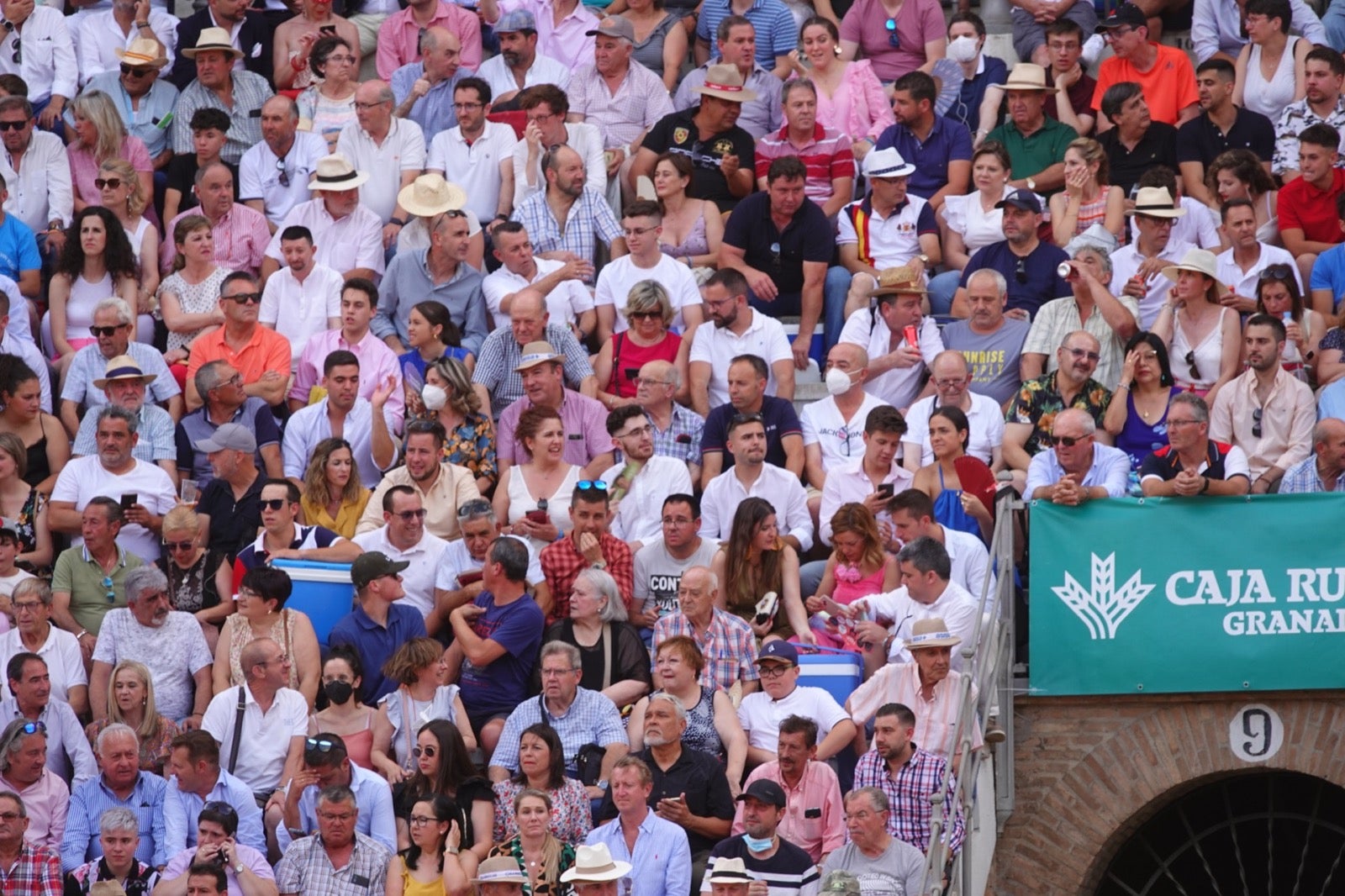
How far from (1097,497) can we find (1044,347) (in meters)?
1.49

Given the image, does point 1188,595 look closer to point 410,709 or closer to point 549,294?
point 410,709

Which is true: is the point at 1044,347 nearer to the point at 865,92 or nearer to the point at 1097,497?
the point at 1097,497

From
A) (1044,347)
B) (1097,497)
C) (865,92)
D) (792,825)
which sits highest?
(865,92)

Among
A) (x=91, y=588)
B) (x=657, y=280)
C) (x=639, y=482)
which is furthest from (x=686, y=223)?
(x=91, y=588)

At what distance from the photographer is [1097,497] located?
1370cm

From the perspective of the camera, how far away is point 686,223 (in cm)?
1650

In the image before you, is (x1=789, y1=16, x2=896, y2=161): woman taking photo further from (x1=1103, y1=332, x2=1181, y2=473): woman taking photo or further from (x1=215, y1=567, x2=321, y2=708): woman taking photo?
(x1=215, y1=567, x2=321, y2=708): woman taking photo

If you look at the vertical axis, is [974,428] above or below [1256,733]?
above

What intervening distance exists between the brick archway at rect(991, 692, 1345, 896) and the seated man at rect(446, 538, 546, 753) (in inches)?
109

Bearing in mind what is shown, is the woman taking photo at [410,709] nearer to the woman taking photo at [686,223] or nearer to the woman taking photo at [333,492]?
the woman taking photo at [333,492]

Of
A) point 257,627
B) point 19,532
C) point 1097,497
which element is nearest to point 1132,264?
point 1097,497

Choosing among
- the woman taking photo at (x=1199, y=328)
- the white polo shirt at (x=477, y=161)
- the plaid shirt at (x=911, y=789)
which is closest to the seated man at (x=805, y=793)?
the plaid shirt at (x=911, y=789)

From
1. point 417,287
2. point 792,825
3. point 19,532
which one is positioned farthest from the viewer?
point 417,287

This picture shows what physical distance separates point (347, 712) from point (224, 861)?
1.19 meters
